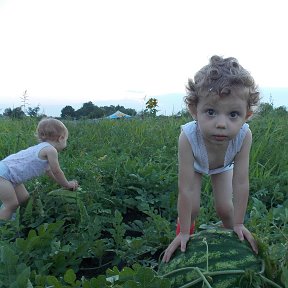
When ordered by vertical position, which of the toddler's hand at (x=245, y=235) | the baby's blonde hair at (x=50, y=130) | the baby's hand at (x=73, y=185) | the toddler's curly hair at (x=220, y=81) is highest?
the toddler's curly hair at (x=220, y=81)

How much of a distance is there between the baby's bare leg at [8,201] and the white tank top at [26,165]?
14 centimetres

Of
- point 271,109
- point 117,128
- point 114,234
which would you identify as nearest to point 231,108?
point 114,234

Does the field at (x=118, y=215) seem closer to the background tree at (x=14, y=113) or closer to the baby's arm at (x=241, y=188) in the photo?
the baby's arm at (x=241, y=188)

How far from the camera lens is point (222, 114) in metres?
2.68

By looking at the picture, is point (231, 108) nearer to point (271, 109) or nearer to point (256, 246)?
point (256, 246)

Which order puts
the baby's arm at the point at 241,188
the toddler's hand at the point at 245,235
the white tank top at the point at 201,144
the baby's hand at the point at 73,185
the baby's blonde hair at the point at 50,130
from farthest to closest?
the baby's blonde hair at the point at 50,130 < the baby's hand at the point at 73,185 < the white tank top at the point at 201,144 < the baby's arm at the point at 241,188 < the toddler's hand at the point at 245,235

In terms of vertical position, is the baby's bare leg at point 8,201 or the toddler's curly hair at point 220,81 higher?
the toddler's curly hair at point 220,81

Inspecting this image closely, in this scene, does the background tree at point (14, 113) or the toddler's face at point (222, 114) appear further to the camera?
the background tree at point (14, 113)

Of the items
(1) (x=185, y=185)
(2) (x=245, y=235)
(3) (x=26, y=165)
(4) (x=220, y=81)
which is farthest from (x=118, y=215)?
(3) (x=26, y=165)

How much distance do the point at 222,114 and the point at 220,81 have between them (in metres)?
0.16

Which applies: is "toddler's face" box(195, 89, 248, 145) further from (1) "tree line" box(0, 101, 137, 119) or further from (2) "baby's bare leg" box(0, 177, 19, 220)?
(1) "tree line" box(0, 101, 137, 119)

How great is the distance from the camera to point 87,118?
9031 mm

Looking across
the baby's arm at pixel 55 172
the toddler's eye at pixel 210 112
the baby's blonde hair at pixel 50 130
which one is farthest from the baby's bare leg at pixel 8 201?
the toddler's eye at pixel 210 112

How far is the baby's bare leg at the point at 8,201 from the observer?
4.54m
